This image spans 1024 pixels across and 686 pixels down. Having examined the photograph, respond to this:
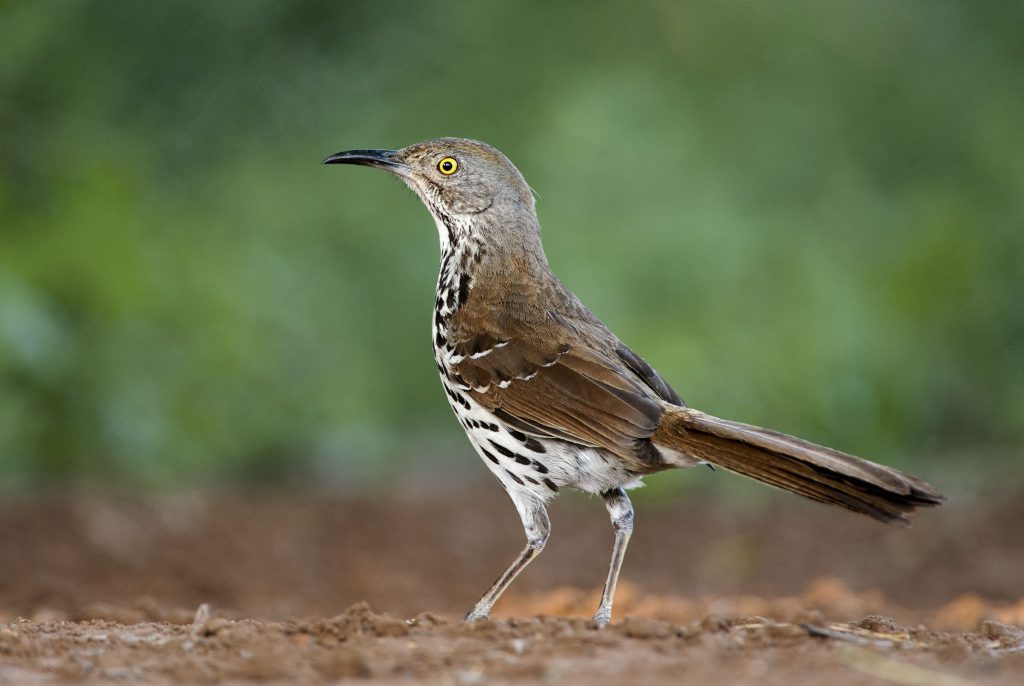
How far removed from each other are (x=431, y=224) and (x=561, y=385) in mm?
6489

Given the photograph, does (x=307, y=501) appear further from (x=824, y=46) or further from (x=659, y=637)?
(x=824, y=46)

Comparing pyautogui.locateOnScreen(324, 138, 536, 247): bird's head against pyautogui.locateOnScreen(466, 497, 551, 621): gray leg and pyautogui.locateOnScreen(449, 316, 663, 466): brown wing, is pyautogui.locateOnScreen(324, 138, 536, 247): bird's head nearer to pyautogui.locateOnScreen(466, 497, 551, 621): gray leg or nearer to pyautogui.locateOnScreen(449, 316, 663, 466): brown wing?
pyautogui.locateOnScreen(449, 316, 663, 466): brown wing

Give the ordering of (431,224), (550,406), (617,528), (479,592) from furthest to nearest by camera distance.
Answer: (431,224) → (479,592) → (617,528) → (550,406)

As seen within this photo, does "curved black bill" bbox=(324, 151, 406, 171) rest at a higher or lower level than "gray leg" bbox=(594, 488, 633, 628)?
higher

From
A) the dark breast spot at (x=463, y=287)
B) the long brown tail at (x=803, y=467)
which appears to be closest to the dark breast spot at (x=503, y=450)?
the long brown tail at (x=803, y=467)

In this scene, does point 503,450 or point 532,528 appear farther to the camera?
point 532,528

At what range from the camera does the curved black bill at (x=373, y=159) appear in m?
5.32

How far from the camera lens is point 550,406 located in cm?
437

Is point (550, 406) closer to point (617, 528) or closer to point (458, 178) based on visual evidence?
point (617, 528)

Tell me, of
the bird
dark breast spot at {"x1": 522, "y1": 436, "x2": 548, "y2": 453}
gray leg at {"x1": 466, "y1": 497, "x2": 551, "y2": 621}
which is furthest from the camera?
gray leg at {"x1": 466, "y1": 497, "x2": 551, "y2": 621}

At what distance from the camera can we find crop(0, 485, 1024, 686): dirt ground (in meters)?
3.15

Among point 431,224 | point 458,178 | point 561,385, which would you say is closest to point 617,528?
point 561,385

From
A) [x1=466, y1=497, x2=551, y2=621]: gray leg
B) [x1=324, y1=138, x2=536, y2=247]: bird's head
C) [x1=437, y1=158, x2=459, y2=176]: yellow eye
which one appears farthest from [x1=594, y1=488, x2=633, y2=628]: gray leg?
[x1=437, y1=158, x2=459, y2=176]: yellow eye

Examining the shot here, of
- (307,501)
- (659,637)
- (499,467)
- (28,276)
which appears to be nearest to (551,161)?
(307,501)
